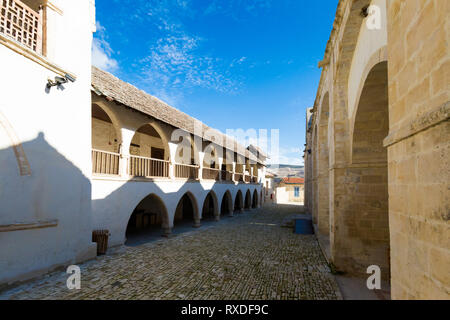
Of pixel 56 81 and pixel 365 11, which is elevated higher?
pixel 365 11

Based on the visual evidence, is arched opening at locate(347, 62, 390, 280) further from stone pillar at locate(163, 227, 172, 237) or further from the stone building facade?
stone pillar at locate(163, 227, 172, 237)

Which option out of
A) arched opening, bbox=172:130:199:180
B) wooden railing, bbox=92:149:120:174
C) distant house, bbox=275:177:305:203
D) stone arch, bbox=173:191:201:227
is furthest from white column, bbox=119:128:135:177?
distant house, bbox=275:177:305:203

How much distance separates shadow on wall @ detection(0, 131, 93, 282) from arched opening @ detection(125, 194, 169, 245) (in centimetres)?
296

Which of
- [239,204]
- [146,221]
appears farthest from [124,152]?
[239,204]

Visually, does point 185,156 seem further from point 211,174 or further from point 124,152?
point 124,152

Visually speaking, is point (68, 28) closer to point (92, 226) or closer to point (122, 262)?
point (92, 226)

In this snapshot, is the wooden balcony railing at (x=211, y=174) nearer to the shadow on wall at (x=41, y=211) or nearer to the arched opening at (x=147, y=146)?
the arched opening at (x=147, y=146)

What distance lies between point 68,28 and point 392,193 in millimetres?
8826

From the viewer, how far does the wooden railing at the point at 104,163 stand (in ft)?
25.5

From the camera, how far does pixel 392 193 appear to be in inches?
98.7

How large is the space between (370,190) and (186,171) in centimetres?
895

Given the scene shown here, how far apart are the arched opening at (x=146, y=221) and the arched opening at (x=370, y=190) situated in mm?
7795

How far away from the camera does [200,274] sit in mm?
6031

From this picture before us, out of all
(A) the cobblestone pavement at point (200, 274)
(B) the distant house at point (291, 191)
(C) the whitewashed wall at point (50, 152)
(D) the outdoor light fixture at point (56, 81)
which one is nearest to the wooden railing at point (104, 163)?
(C) the whitewashed wall at point (50, 152)
